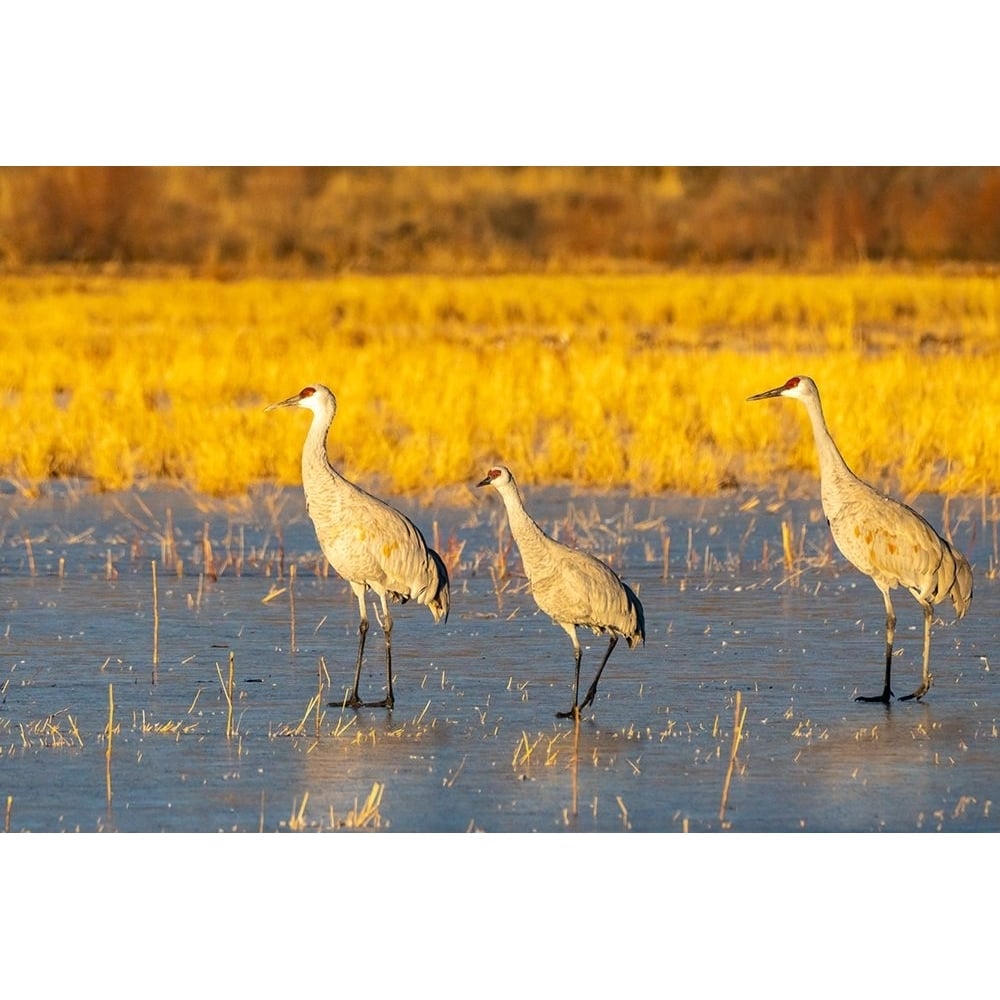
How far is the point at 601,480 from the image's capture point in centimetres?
1310

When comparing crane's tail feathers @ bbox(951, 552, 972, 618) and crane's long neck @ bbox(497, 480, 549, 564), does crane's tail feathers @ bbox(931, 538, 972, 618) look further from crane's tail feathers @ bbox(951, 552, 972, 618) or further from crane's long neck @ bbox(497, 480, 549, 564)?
crane's long neck @ bbox(497, 480, 549, 564)

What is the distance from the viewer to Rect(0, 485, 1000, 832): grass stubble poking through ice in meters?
6.11

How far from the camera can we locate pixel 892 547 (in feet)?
26.4

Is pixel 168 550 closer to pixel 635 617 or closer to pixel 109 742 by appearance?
pixel 635 617

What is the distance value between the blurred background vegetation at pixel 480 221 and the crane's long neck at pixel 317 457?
53.1 ft

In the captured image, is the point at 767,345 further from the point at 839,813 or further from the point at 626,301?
the point at 839,813

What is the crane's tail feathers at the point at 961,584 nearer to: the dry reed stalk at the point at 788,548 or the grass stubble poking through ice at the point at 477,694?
the grass stubble poking through ice at the point at 477,694

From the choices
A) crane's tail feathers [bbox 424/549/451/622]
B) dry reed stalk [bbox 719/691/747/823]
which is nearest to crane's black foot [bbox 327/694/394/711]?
crane's tail feathers [bbox 424/549/451/622]

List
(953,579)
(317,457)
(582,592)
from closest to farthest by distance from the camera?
1. (582,592)
2. (953,579)
3. (317,457)

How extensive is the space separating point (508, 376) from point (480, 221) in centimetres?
849

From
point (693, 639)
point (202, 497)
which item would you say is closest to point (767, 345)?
point (202, 497)

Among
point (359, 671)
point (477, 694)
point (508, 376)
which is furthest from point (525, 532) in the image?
point (508, 376)

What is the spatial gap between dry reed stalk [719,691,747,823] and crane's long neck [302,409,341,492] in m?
1.73
